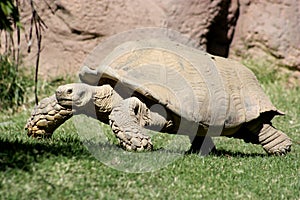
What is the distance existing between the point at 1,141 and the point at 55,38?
18.4ft

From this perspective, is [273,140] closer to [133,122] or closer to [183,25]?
[133,122]

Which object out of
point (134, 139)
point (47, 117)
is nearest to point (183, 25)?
point (47, 117)

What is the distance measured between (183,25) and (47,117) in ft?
15.7

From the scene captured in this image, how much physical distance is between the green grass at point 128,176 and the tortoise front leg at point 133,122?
1.05 ft

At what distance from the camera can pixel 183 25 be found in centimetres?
1018

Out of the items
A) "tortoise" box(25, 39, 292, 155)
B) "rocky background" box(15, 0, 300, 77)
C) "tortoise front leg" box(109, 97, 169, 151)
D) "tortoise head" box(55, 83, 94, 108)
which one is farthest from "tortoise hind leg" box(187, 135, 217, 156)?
"rocky background" box(15, 0, 300, 77)

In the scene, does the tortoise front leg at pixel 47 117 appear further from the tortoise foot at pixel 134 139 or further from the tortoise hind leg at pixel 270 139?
the tortoise hind leg at pixel 270 139

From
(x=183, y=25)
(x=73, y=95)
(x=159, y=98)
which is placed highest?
(x=159, y=98)

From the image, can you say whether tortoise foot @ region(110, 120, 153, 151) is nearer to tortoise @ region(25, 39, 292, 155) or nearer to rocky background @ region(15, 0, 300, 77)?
tortoise @ region(25, 39, 292, 155)

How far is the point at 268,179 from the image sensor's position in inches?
204

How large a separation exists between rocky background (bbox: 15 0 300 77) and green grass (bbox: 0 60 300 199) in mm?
4429

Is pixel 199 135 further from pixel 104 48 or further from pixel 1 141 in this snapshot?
pixel 104 48

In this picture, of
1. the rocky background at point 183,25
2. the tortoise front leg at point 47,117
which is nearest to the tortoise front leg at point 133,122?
the tortoise front leg at point 47,117

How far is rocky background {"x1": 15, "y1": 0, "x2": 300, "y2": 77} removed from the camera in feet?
33.3
